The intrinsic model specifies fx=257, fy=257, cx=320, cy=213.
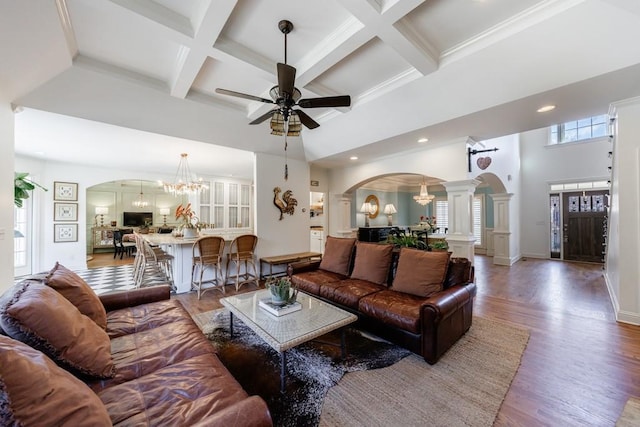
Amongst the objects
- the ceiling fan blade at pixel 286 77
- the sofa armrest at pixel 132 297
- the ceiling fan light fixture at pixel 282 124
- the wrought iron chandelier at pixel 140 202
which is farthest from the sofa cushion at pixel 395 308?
the wrought iron chandelier at pixel 140 202

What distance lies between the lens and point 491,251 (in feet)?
26.6

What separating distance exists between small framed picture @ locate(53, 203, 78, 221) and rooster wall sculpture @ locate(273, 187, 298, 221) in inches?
198

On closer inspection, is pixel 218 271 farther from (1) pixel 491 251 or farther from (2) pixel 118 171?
(1) pixel 491 251

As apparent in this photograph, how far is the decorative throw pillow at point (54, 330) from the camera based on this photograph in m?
1.22

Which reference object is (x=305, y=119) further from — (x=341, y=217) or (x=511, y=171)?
(x=511, y=171)

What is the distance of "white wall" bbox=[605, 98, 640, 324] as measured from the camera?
3.05m

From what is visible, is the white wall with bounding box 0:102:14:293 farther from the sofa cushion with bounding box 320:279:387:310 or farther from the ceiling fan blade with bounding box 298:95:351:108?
the sofa cushion with bounding box 320:279:387:310

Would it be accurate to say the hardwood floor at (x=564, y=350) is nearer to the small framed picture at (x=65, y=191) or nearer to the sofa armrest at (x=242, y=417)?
the sofa armrest at (x=242, y=417)

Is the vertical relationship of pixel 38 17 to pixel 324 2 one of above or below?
below

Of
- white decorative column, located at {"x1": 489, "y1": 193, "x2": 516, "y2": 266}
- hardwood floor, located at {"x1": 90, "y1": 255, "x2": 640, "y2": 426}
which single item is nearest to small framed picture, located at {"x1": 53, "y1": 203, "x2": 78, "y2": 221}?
hardwood floor, located at {"x1": 90, "y1": 255, "x2": 640, "y2": 426}

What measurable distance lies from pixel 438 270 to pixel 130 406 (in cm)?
275

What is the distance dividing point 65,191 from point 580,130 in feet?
44.5

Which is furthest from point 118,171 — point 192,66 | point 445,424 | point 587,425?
point 587,425

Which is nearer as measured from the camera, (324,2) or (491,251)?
(324,2)
